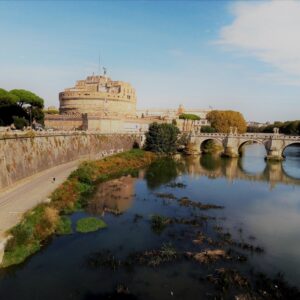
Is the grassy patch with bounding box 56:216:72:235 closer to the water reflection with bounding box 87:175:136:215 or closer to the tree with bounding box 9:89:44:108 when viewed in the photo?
the water reflection with bounding box 87:175:136:215

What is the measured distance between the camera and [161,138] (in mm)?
32406

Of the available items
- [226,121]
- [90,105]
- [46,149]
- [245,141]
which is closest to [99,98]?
[90,105]

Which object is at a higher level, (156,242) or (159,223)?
(159,223)

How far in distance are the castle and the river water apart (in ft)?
50.7

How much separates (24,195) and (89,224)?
10.3 feet

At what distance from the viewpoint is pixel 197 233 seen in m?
11.8

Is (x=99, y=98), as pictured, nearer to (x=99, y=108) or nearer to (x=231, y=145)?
(x=99, y=108)

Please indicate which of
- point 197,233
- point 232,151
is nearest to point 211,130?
point 232,151

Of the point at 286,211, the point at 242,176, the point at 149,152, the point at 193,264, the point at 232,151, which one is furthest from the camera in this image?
the point at 232,151

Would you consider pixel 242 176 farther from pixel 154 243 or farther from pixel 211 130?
pixel 211 130

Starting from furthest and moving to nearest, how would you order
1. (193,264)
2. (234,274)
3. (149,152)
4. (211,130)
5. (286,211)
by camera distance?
(211,130) → (149,152) → (286,211) → (193,264) → (234,274)

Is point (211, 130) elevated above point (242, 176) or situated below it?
above

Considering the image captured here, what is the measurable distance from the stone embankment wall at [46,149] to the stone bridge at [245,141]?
8.22 meters

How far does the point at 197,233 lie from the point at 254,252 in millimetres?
2064
